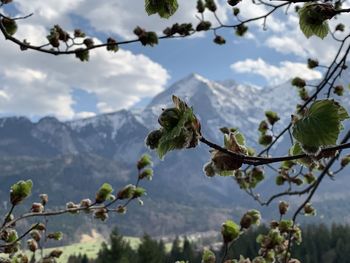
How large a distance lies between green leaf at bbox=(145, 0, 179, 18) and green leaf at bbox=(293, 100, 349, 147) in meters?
0.65

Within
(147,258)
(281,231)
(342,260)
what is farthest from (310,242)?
(281,231)

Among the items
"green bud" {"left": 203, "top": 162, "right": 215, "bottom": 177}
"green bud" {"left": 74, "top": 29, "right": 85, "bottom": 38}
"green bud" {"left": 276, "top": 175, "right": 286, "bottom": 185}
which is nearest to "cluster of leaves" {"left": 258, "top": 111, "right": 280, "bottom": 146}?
"green bud" {"left": 276, "top": 175, "right": 286, "bottom": 185}

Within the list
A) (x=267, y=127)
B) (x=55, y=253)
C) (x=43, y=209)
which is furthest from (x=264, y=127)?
(x=55, y=253)

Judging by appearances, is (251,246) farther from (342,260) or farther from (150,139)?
(150,139)

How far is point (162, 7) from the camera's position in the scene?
5.81 feet

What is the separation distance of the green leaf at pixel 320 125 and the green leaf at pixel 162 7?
0.65 meters

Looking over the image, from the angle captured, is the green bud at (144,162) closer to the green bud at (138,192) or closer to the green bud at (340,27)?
the green bud at (138,192)

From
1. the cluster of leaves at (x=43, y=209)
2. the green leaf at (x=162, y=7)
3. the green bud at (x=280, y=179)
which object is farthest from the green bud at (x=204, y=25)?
the green leaf at (x=162, y=7)

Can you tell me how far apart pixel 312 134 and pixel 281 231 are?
12.7 feet

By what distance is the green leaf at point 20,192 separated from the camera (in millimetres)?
3607

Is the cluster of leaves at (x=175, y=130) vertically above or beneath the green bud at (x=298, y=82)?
beneath

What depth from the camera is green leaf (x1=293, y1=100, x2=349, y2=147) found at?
1334 mm

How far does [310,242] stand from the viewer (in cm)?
11275

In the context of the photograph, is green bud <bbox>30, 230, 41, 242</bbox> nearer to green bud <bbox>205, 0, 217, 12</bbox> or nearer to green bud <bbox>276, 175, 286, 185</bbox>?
green bud <bbox>276, 175, 286, 185</bbox>
